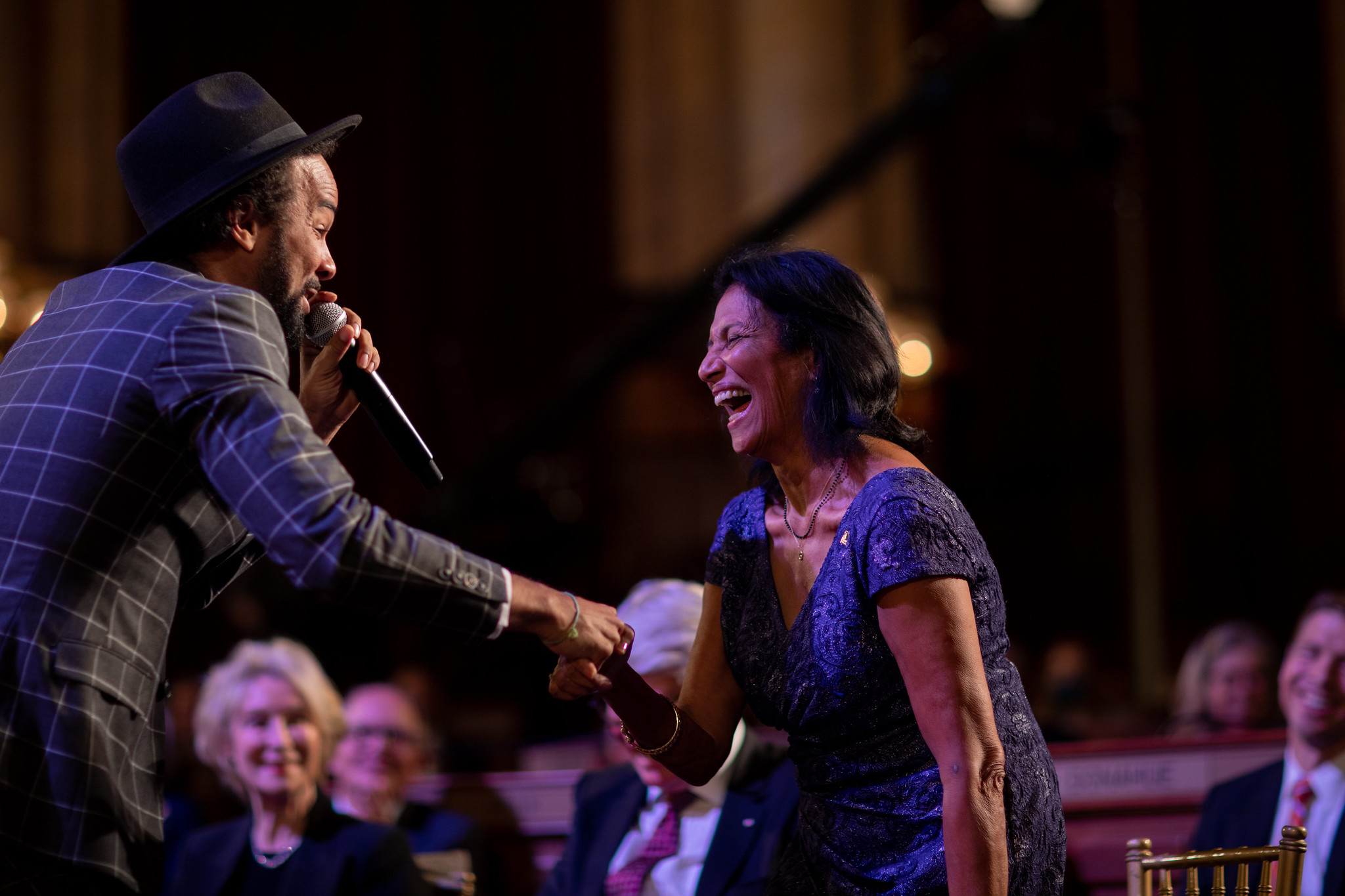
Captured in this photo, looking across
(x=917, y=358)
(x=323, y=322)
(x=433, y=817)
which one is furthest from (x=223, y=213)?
(x=917, y=358)

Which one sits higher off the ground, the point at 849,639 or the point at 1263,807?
the point at 849,639

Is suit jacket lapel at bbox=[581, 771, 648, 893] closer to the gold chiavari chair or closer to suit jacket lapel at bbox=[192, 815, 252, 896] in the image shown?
suit jacket lapel at bbox=[192, 815, 252, 896]

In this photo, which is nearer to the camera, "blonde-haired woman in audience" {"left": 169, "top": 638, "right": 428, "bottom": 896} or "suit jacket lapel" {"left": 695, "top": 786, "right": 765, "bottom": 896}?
"suit jacket lapel" {"left": 695, "top": 786, "right": 765, "bottom": 896}

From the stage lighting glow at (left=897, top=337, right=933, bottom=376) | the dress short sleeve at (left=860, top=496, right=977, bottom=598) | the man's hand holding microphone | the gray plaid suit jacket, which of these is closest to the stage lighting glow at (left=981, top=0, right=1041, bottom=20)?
the stage lighting glow at (left=897, top=337, right=933, bottom=376)

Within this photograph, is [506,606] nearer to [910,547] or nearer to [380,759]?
[910,547]

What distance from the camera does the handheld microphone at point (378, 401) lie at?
1.98m

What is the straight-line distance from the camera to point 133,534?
5.24 feet

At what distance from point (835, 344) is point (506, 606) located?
665 millimetres

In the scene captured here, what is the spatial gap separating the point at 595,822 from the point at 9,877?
63.1 inches

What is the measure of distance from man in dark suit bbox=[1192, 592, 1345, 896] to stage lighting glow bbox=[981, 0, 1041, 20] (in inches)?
204

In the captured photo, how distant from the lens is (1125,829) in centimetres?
318

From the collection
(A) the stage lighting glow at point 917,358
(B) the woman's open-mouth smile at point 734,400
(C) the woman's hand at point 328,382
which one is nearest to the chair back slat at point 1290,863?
(B) the woman's open-mouth smile at point 734,400

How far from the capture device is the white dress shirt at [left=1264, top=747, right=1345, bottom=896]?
120 inches

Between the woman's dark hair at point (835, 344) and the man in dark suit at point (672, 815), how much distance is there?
3.12 ft
